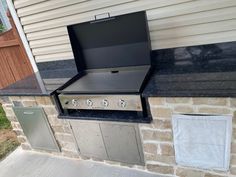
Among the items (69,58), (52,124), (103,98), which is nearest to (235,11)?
(103,98)

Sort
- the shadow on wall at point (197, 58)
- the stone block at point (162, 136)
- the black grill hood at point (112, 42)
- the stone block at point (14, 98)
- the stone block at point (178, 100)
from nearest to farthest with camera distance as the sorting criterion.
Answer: the stone block at point (178, 100) < the stone block at point (162, 136) < the shadow on wall at point (197, 58) < the black grill hood at point (112, 42) < the stone block at point (14, 98)

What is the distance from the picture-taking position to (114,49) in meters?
2.13

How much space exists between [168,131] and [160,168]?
1.44ft

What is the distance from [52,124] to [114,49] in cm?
104

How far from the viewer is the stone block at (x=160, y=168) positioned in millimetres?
1897

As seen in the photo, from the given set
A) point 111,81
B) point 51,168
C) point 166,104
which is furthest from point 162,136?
point 51,168

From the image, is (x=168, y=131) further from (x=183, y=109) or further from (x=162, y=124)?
(x=183, y=109)

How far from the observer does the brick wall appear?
4.78ft

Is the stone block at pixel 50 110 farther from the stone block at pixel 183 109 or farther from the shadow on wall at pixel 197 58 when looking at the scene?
the stone block at pixel 183 109

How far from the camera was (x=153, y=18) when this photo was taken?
79.6 inches

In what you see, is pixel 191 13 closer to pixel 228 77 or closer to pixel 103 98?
pixel 228 77

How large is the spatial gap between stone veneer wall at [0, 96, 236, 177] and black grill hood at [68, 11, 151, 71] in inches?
22.2

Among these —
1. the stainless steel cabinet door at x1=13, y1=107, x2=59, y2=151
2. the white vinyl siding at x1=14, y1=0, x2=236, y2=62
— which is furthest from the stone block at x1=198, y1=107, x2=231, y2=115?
the stainless steel cabinet door at x1=13, y1=107, x2=59, y2=151

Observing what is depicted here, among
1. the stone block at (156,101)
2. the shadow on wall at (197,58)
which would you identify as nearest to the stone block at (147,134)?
the stone block at (156,101)
